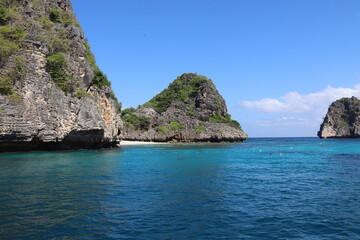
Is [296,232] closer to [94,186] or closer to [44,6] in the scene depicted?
[94,186]

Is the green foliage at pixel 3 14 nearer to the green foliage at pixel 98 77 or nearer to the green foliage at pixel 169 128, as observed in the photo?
the green foliage at pixel 98 77

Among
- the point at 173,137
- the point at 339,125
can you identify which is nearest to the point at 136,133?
the point at 173,137

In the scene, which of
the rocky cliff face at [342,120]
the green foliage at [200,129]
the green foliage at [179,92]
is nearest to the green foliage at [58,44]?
the green foliage at [200,129]

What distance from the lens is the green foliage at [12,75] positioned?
36.9m

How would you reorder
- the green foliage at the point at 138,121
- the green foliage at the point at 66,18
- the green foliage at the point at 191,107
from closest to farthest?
the green foliage at the point at 66,18 < the green foliage at the point at 138,121 < the green foliage at the point at 191,107

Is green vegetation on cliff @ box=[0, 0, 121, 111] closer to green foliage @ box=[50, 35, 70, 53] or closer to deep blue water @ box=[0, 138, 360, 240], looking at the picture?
green foliage @ box=[50, 35, 70, 53]

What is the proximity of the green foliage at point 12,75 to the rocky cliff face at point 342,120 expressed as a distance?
16614cm

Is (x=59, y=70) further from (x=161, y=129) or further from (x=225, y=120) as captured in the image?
(x=225, y=120)

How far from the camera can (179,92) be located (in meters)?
118

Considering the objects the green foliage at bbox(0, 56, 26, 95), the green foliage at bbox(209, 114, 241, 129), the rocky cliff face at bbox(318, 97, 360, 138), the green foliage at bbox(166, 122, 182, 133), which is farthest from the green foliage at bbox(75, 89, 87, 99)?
the rocky cliff face at bbox(318, 97, 360, 138)

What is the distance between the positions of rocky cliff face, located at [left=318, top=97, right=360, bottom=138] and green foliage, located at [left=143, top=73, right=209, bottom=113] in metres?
94.1

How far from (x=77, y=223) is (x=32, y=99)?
35.0 meters

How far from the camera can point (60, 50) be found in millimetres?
47094

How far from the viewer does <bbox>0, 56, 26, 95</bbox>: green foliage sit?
121ft
